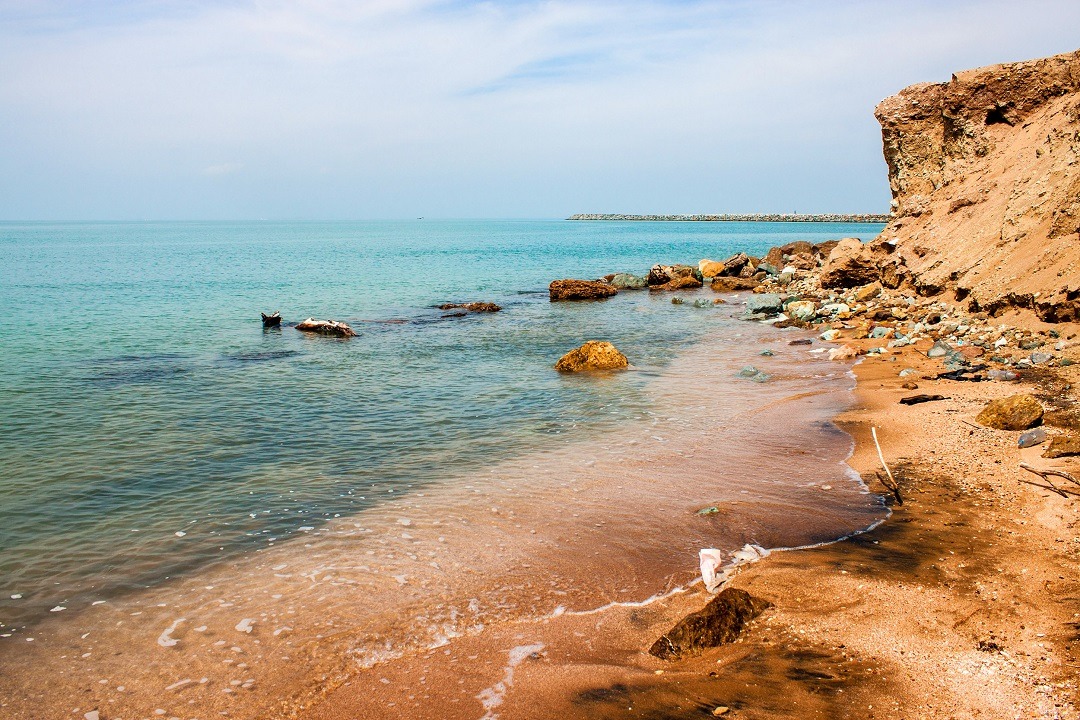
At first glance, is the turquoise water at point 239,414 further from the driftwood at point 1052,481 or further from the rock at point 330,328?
the driftwood at point 1052,481

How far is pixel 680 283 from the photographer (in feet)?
126

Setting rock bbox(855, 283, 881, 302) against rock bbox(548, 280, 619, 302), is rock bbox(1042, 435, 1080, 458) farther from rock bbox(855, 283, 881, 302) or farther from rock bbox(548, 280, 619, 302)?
rock bbox(548, 280, 619, 302)

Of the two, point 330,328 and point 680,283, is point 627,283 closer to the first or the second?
point 680,283

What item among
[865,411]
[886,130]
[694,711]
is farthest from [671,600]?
[886,130]

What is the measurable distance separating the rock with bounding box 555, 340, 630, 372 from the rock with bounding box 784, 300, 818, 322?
9.62 m

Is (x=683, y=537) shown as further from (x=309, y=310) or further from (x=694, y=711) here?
(x=309, y=310)

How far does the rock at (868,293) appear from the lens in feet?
79.2

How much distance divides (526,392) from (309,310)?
60.9ft

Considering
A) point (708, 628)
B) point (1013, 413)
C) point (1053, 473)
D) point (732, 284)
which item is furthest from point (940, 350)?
point (732, 284)

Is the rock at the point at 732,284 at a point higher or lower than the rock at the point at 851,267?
lower

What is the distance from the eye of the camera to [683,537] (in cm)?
769

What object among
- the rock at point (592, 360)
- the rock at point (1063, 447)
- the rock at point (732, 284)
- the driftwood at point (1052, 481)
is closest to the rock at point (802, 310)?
the rock at point (592, 360)

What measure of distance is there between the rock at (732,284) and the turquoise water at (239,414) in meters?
7.81

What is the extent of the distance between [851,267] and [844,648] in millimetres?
24819
